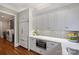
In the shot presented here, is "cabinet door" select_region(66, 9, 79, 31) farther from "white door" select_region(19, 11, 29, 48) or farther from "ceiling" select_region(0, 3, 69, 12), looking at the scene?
"white door" select_region(19, 11, 29, 48)

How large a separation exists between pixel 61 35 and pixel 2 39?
1.01 m

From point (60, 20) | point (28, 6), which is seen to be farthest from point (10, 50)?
point (60, 20)

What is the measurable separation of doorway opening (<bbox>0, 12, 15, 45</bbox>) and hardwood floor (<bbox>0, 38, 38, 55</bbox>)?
7 centimetres

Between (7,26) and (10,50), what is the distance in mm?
419

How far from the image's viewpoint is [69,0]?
1436 millimetres

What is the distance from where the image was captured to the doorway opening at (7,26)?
5.02 feet

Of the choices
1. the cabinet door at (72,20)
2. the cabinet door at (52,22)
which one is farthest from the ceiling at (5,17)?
the cabinet door at (72,20)

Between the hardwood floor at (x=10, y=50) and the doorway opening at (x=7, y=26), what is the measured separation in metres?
0.07

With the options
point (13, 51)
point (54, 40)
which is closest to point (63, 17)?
point (54, 40)

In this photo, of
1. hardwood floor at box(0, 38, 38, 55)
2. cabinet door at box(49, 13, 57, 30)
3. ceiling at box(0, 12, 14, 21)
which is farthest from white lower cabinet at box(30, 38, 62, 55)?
ceiling at box(0, 12, 14, 21)

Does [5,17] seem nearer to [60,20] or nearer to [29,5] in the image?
[29,5]

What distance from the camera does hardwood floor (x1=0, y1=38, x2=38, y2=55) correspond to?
58.7 inches

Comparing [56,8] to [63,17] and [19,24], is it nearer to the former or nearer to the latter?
[63,17]

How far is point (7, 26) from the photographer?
153 cm
